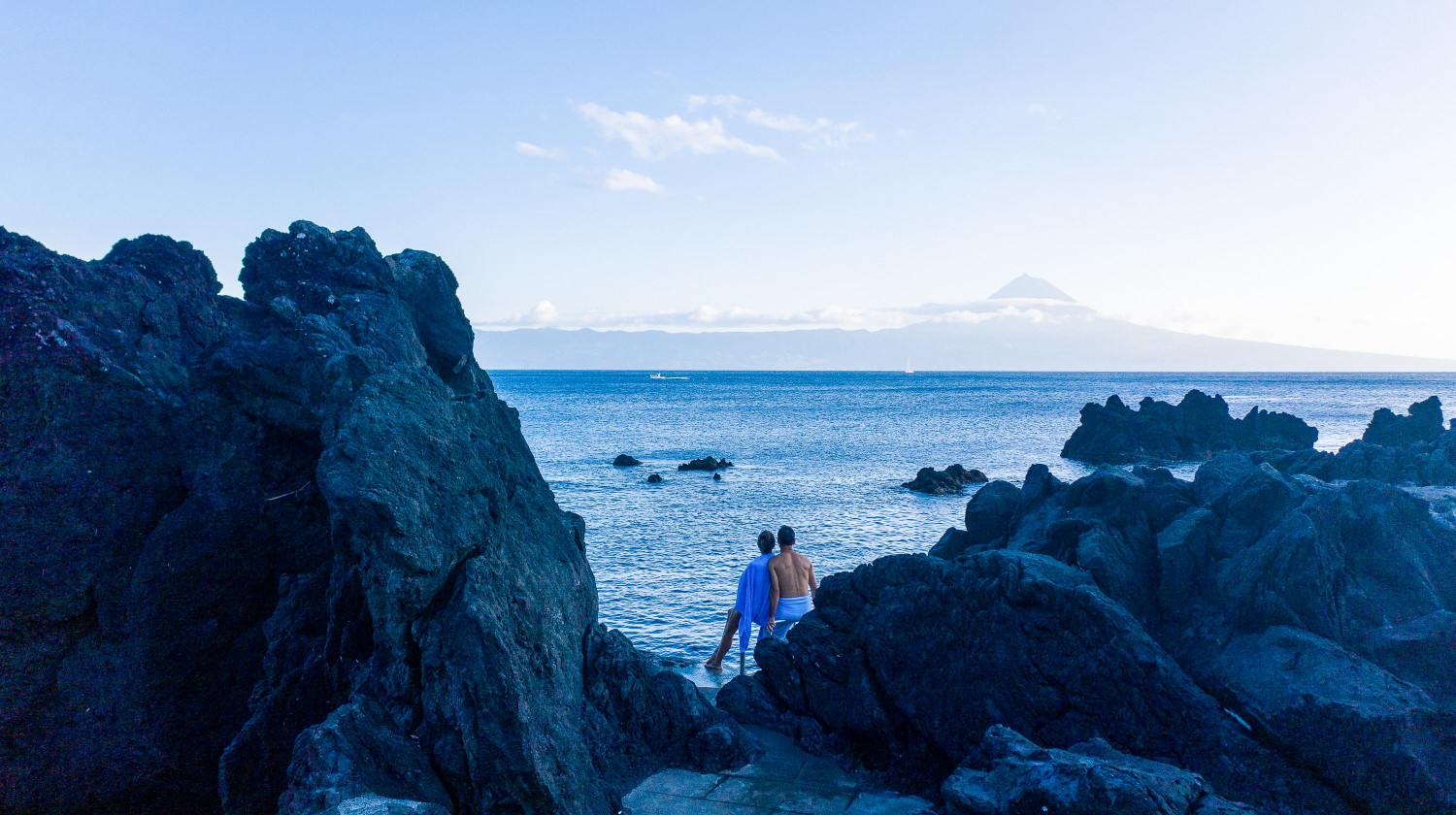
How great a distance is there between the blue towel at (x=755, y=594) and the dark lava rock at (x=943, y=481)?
24.4 metres

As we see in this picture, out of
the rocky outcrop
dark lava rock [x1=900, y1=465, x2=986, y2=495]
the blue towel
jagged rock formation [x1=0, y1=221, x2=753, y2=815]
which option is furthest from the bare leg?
the rocky outcrop

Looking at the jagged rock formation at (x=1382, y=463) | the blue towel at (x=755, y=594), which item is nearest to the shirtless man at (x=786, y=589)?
the blue towel at (x=755, y=594)

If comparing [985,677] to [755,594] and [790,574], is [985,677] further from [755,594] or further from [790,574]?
[755,594]

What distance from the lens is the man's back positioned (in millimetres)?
11516

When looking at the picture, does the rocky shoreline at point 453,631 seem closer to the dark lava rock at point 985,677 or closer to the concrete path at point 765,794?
the dark lava rock at point 985,677

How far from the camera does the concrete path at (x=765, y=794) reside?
6977 mm

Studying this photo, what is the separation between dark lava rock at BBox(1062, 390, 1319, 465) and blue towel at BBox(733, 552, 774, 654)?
140 feet

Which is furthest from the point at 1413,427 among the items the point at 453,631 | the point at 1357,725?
the point at 453,631

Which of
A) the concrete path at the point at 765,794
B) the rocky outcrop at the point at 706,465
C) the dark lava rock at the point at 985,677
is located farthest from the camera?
the rocky outcrop at the point at 706,465

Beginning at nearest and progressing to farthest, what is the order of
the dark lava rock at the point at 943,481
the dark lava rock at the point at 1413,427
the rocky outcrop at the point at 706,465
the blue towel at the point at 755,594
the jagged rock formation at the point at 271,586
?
the jagged rock formation at the point at 271,586, the blue towel at the point at 755,594, the dark lava rock at the point at 943,481, the dark lava rock at the point at 1413,427, the rocky outcrop at the point at 706,465

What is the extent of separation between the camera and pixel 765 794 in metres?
7.25

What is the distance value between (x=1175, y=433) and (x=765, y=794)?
52191mm

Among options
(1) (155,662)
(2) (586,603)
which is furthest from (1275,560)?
(1) (155,662)

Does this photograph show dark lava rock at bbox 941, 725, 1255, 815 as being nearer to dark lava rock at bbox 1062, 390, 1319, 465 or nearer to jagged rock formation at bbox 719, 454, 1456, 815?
jagged rock formation at bbox 719, 454, 1456, 815
